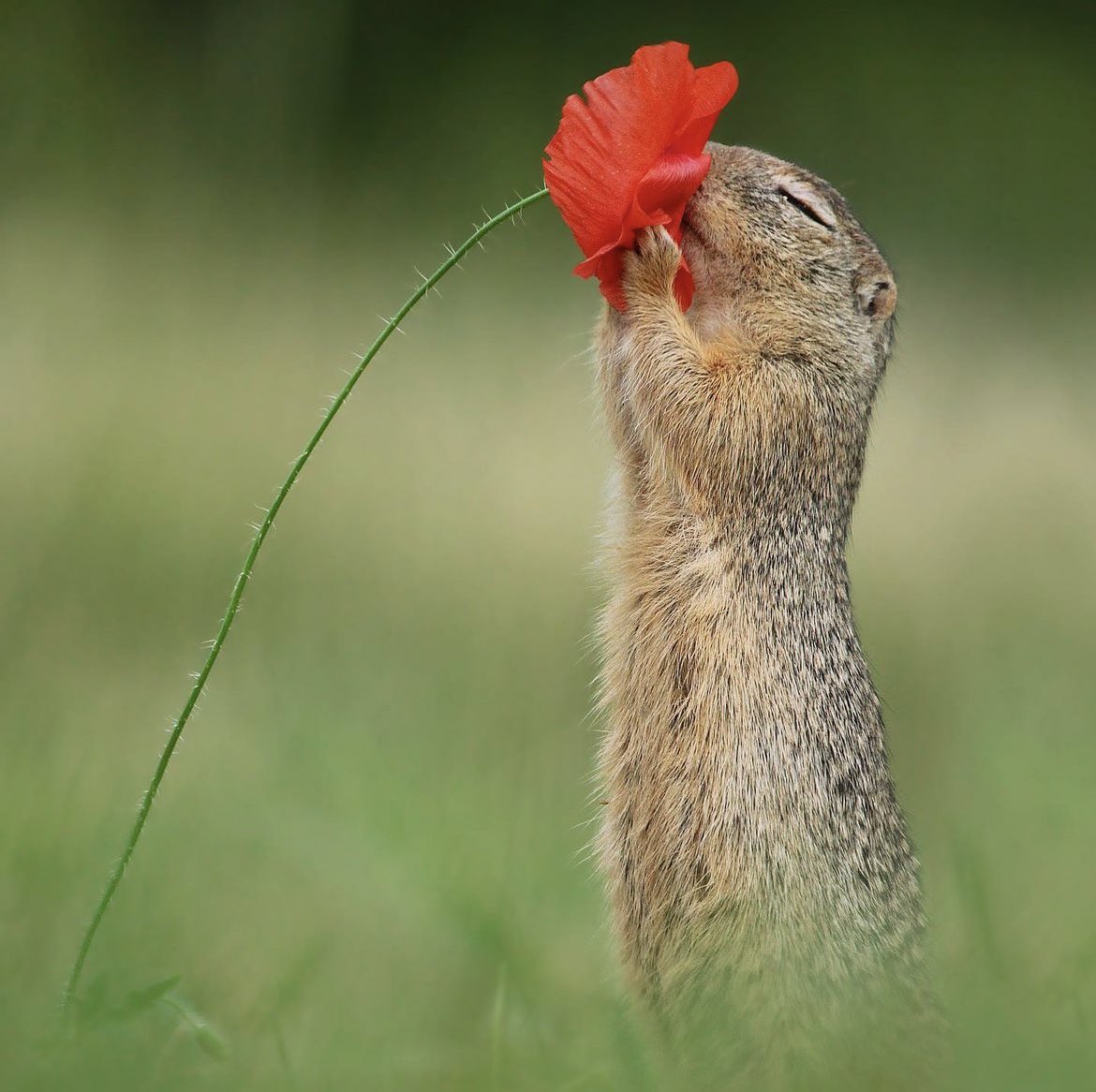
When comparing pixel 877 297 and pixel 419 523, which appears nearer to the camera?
pixel 877 297

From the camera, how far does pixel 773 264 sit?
3.66 m

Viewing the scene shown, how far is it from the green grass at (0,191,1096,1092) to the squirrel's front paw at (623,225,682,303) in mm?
1047

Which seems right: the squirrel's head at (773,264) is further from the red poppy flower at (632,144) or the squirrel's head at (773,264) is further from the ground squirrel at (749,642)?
the red poppy flower at (632,144)

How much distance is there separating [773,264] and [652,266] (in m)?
0.36

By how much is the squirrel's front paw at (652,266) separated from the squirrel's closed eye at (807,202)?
1.23 ft

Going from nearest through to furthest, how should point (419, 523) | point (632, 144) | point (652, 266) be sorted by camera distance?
point (632, 144), point (652, 266), point (419, 523)

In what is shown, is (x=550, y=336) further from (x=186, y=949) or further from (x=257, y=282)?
(x=186, y=949)

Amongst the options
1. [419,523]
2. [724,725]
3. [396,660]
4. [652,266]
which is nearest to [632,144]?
[652,266]

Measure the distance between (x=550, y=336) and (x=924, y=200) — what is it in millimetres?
2458

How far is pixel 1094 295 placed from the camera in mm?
8062

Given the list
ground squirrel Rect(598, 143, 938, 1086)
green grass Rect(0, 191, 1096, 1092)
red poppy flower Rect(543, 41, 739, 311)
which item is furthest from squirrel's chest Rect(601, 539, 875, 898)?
red poppy flower Rect(543, 41, 739, 311)

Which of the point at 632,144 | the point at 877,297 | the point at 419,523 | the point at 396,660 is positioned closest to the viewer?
the point at 632,144

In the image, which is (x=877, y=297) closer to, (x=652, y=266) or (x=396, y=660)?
(x=652, y=266)

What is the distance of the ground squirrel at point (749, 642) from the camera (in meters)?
3.13
